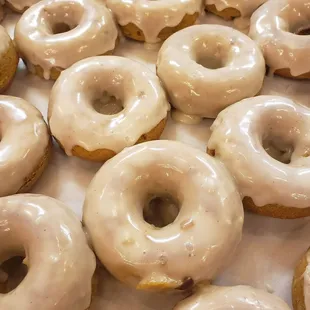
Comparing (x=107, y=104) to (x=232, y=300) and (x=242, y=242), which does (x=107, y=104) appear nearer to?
(x=242, y=242)

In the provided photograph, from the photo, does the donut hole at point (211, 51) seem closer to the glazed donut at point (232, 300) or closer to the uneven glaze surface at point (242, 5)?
the uneven glaze surface at point (242, 5)

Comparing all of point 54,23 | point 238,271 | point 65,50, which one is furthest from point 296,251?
point 54,23

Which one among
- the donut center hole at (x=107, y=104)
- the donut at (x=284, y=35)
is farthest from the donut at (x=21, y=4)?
the donut at (x=284, y=35)

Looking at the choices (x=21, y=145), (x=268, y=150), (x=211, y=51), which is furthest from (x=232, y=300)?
(x=211, y=51)

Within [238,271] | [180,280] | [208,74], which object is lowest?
[238,271]

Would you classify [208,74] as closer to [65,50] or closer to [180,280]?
[65,50]

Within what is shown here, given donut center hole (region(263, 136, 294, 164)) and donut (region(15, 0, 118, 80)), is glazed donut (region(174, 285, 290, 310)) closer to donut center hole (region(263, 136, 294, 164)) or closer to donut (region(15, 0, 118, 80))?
donut center hole (region(263, 136, 294, 164))

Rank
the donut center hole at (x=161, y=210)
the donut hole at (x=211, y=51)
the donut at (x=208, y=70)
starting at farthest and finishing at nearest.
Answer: the donut hole at (x=211, y=51) → the donut at (x=208, y=70) → the donut center hole at (x=161, y=210)
